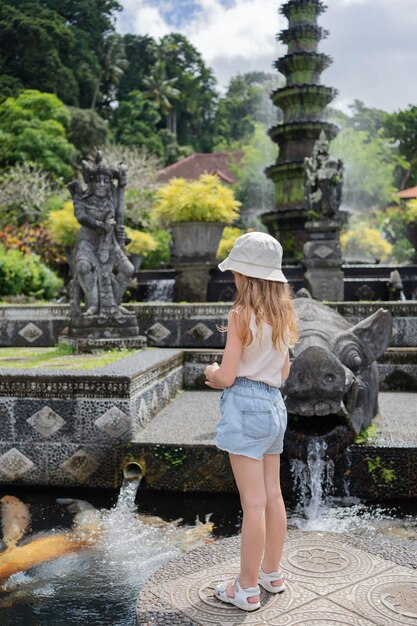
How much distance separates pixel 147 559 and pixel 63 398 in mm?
2001

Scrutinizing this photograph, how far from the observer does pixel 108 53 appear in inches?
1906

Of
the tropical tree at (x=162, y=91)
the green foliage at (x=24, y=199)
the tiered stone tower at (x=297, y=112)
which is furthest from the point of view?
the tropical tree at (x=162, y=91)

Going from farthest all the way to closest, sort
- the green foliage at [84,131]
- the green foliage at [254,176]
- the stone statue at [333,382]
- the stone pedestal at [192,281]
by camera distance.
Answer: the green foliage at [254,176]
the green foliage at [84,131]
the stone pedestal at [192,281]
the stone statue at [333,382]

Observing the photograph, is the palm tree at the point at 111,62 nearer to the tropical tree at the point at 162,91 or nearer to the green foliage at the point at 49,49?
the green foliage at the point at 49,49

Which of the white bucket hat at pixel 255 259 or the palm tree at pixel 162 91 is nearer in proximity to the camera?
the white bucket hat at pixel 255 259

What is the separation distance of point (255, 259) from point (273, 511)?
116cm

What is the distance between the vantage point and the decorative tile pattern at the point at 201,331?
9.93m

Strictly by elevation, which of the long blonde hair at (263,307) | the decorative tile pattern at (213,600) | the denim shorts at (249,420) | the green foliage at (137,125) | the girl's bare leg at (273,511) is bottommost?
the decorative tile pattern at (213,600)

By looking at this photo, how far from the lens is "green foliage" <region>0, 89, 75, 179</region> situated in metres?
30.6

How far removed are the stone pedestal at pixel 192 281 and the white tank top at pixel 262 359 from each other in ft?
38.4

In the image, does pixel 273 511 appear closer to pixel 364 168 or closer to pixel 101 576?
pixel 101 576

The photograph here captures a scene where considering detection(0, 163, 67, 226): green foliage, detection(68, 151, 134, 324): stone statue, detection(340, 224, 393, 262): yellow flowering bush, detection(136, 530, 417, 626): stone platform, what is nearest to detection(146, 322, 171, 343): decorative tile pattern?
detection(68, 151, 134, 324): stone statue

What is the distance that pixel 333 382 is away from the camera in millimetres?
4754

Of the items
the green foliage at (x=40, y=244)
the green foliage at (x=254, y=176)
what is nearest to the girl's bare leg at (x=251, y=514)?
the green foliage at (x=40, y=244)
